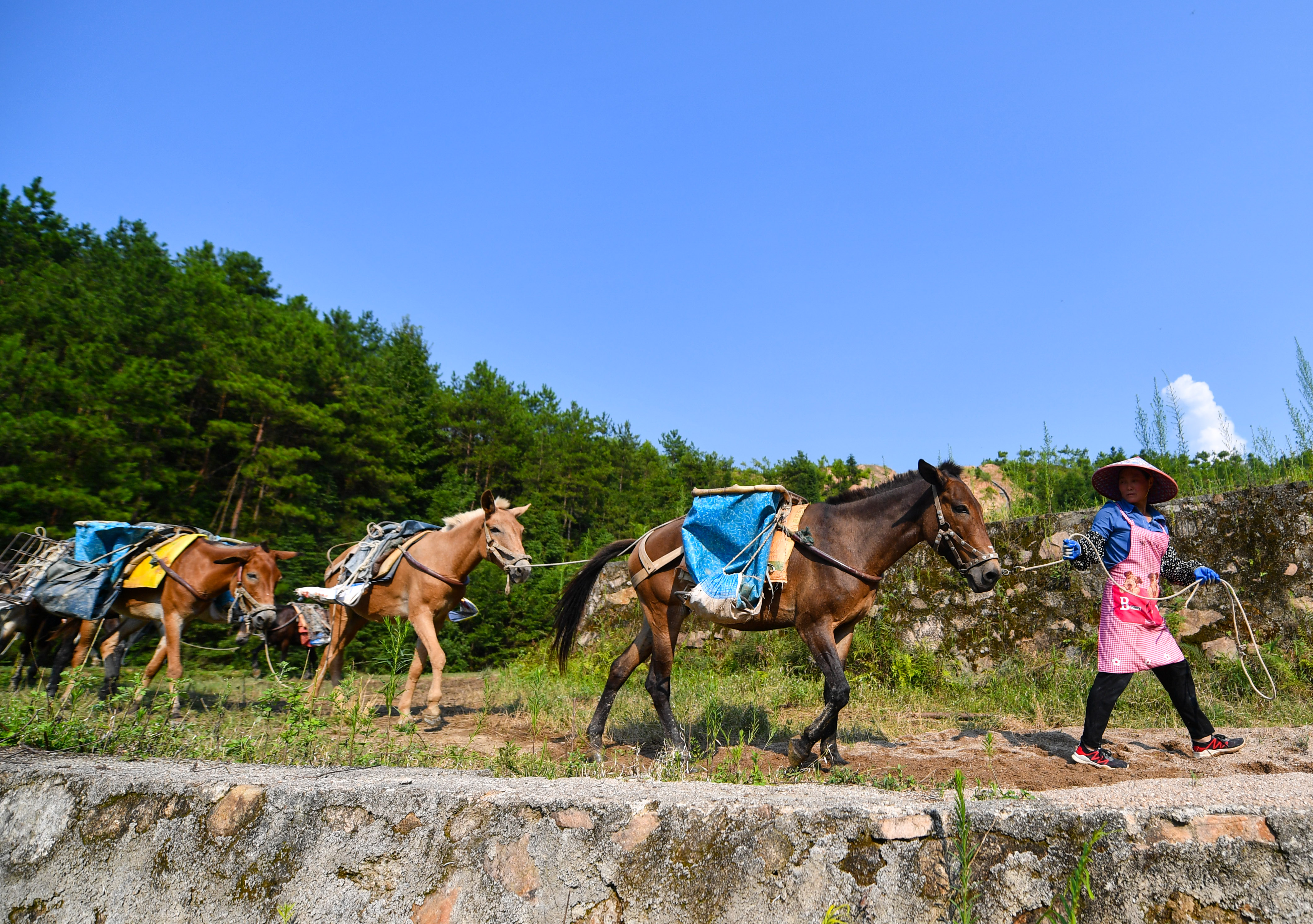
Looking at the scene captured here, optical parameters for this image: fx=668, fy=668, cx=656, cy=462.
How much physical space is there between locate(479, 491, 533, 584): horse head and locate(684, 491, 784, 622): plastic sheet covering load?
78.2 inches

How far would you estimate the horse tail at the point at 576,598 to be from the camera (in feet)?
19.1

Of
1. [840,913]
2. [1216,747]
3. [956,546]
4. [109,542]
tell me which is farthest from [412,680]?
[1216,747]

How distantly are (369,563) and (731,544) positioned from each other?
13.9ft

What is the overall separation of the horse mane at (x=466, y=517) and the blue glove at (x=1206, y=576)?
18.0 ft

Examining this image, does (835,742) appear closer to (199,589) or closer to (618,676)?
(618,676)

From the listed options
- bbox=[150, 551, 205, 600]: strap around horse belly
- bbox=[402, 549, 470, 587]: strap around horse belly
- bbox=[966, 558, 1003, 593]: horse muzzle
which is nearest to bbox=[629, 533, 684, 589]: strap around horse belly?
bbox=[966, 558, 1003, 593]: horse muzzle

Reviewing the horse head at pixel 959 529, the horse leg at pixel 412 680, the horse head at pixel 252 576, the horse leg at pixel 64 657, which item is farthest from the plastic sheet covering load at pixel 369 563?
the horse head at pixel 959 529

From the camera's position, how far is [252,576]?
7277 mm

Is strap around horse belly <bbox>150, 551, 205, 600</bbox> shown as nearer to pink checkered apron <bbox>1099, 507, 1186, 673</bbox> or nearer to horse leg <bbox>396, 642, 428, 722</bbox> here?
horse leg <bbox>396, 642, 428, 722</bbox>

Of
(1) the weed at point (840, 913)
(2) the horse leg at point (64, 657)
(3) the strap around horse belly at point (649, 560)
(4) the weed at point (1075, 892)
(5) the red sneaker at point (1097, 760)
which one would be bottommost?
(2) the horse leg at point (64, 657)

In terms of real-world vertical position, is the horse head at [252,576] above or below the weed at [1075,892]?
above

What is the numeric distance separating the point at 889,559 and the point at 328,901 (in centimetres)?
363

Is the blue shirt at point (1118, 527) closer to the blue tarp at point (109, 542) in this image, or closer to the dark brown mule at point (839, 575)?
the dark brown mule at point (839, 575)

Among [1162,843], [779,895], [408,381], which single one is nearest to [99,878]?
[779,895]
